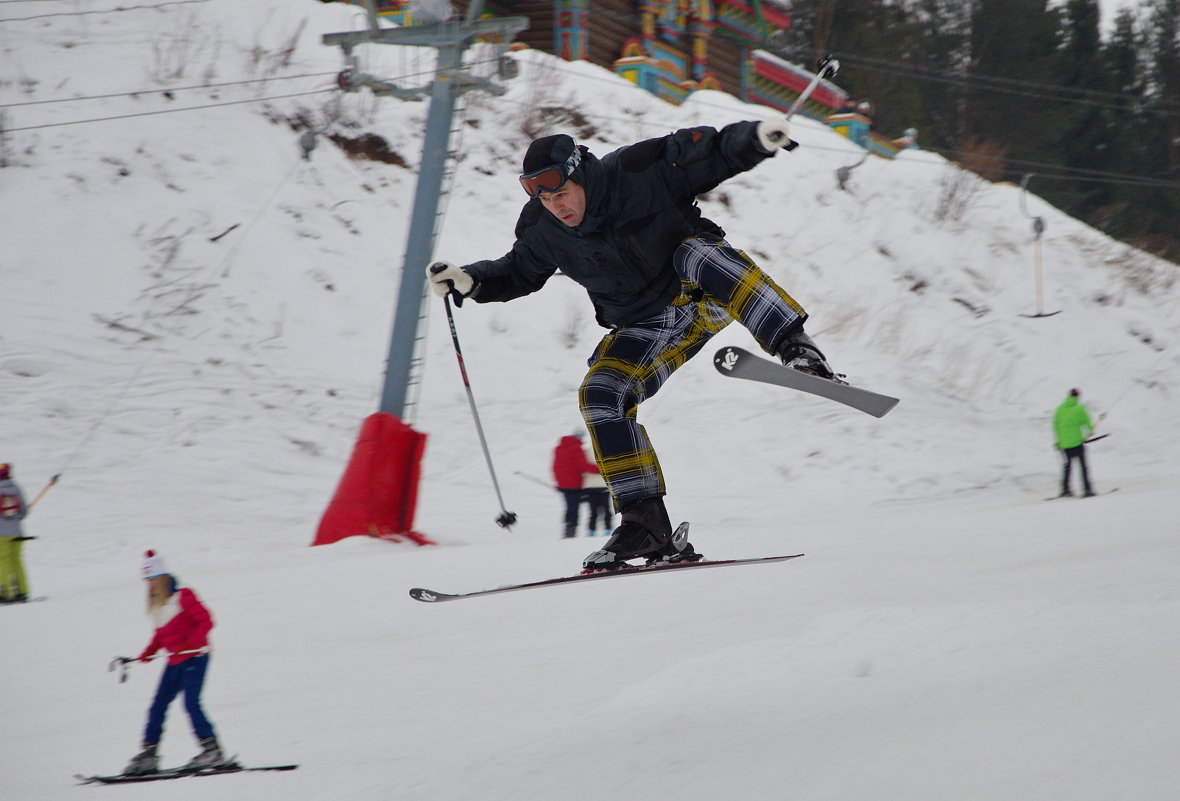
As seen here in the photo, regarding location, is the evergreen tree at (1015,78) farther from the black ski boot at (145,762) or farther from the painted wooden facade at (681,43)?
the black ski boot at (145,762)

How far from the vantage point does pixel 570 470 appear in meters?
11.0

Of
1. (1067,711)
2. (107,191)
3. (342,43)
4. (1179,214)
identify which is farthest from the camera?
(1179,214)

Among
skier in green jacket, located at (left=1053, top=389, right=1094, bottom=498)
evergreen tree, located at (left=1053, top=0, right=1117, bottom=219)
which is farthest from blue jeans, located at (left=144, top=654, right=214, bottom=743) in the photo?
Result: evergreen tree, located at (left=1053, top=0, right=1117, bottom=219)

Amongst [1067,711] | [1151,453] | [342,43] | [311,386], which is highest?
[342,43]

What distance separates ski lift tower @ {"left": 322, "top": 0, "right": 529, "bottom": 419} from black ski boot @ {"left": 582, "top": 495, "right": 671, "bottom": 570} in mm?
5680

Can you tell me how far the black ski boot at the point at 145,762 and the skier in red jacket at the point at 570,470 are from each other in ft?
20.1

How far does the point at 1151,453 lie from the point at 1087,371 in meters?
2.31

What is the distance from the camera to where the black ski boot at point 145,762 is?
16.5 ft

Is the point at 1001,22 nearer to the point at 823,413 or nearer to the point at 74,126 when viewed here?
the point at 823,413

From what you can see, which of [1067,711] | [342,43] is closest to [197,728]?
[1067,711]

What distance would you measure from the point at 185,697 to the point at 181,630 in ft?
0.99

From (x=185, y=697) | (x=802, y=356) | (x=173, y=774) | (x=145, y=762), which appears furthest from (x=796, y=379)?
(x=145, y=762)

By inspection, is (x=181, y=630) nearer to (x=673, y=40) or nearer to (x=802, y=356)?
(x=802, y=356)

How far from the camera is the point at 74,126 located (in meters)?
15.8
